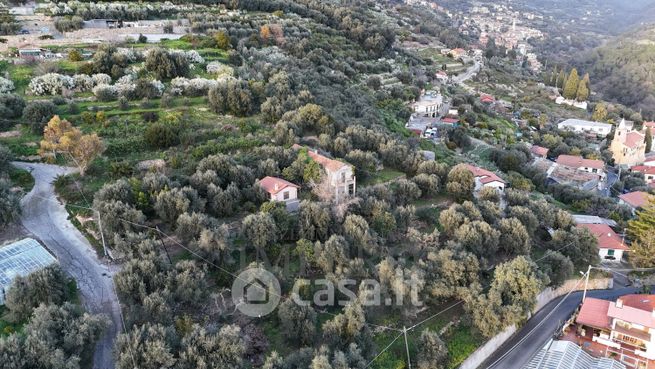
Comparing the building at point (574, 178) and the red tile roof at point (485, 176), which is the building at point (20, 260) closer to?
the red tile roof at point (485, 176)

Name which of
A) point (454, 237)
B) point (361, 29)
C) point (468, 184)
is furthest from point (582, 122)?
point (454, 237)

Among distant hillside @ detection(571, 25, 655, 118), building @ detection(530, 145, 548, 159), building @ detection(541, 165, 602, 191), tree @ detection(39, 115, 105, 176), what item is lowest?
distant hillside @ detection(571, 25, 655, 118)

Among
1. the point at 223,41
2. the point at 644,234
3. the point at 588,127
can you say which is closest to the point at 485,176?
the point at 644,234

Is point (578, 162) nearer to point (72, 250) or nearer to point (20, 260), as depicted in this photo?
point (72, 250)

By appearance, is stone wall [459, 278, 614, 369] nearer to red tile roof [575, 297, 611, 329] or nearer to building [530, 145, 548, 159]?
red tile roof [575, 297, 611, 329]

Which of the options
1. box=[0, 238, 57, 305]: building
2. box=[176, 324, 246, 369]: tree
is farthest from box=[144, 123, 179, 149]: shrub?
box=[176, 324, 246, 369]: tree

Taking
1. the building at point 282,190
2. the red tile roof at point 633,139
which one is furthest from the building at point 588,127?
the building at point 282,190

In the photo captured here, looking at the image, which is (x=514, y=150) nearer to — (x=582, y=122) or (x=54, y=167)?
(x=582, y=122)
